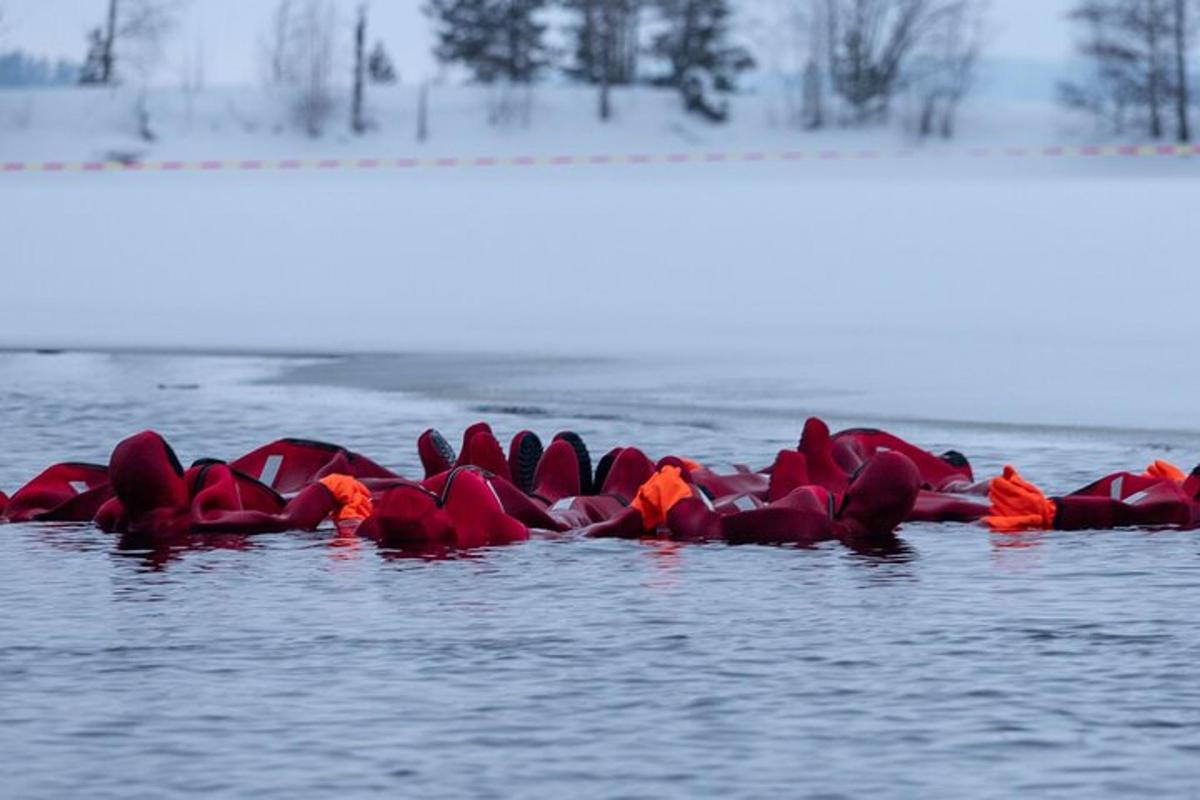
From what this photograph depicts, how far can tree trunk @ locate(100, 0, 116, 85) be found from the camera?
229 feet

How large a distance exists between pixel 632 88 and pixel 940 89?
7.41 m

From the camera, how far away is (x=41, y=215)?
38.5m

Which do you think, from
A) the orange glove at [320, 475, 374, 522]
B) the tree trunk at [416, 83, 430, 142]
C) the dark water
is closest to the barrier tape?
the tree trunk at [416, 83, 430, 142]

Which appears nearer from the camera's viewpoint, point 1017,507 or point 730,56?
point 1017,507

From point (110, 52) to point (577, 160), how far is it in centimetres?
1810

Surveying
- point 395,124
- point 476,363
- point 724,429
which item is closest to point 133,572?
point 724,429

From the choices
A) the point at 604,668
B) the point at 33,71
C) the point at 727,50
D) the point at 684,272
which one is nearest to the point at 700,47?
the point at 727,50

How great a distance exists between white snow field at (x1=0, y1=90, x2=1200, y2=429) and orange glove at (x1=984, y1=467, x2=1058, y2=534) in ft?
12.8

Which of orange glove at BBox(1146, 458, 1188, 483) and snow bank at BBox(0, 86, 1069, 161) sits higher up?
snow bank at BBox(0, 86, 1069, 161)

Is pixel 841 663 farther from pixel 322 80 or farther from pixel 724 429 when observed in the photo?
pixel 322 80

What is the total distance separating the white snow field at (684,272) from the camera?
709 inches

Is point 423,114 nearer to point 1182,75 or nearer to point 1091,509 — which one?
point 1182,75

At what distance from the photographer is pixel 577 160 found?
5784 centimetres

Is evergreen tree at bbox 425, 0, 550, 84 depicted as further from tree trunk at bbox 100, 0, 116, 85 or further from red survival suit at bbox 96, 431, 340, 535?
red survival suit at bbox 96, 431, 340, 535
